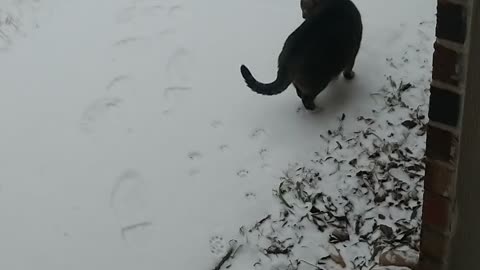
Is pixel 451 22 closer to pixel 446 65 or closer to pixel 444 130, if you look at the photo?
pixel 446 65

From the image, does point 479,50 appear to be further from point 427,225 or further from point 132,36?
point 132,36

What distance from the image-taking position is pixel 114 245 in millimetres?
3246

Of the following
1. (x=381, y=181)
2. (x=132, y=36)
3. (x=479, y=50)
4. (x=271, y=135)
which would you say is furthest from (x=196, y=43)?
(x=479, y=50)

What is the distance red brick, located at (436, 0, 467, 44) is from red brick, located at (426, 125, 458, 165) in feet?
Answer: 0.92

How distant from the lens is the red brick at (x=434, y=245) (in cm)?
224

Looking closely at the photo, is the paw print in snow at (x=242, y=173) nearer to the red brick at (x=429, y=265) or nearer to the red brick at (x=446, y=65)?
the red brick at (x=429, y=265)

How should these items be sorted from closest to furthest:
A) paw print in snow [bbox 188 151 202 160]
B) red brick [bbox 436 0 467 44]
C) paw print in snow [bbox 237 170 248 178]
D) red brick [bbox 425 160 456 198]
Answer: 1. red brick [bbox 436 0 467 44]
2. red brick [bbox 425 160 456 198]
3. paw print in snow [bbox 237 170 248 178]
4. paw print in snow [bbox 188 151 202 160]

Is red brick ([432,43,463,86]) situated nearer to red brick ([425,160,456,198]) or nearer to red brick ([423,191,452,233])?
red brick ([425,160,456,198])

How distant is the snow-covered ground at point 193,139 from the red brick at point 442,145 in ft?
3.31

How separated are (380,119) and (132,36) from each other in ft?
4.87

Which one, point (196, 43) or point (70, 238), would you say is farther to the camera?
point (196, 43)

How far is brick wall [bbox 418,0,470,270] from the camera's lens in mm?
1819

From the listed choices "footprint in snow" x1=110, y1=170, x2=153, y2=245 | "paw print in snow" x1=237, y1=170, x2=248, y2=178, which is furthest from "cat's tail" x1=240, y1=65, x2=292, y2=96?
"footprint in snow" x1=110, y1=170, x2=153, y2=245

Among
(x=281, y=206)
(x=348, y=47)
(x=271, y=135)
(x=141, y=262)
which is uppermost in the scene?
(x=348, y=47)
